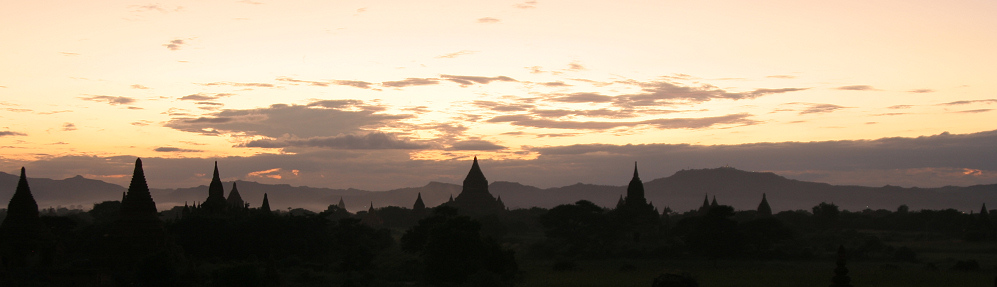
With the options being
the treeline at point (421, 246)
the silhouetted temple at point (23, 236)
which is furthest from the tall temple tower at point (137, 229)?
the silhouetted temple at point (23, 236)

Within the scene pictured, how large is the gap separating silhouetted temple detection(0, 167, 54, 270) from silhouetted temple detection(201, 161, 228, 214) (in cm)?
2847

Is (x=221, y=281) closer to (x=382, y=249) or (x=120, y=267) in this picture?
(x=120, y=267)

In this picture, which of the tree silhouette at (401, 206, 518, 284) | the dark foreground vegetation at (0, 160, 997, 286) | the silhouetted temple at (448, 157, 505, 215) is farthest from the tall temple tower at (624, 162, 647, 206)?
the tree silhouette at (401, 206, 518, 284)

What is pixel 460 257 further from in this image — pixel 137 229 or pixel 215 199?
pixel 215 199

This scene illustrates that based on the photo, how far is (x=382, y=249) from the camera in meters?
77.9

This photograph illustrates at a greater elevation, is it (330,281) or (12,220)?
(12,220)

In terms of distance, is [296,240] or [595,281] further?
[296,240]

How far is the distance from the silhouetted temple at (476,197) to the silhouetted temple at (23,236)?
8268 cm

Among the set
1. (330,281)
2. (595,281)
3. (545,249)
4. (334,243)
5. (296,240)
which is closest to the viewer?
(330,281)

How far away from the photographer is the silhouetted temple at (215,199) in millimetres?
76812

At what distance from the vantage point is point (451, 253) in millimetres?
50906

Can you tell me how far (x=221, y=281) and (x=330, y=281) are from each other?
8.94 metres

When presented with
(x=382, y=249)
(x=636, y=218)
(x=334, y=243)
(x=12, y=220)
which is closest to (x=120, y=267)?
(x=12, y=220)

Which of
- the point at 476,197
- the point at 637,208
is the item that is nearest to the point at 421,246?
the point at 637,208
